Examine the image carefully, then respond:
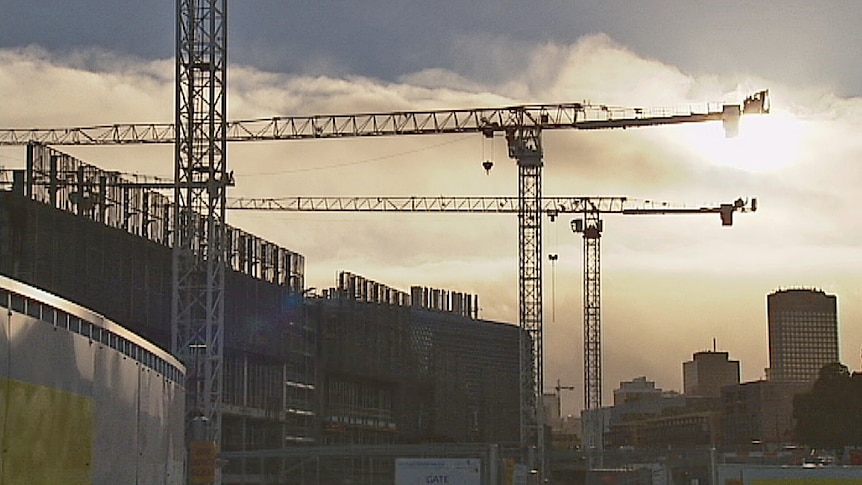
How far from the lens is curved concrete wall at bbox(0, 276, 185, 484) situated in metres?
17.7

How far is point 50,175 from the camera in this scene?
334 feet

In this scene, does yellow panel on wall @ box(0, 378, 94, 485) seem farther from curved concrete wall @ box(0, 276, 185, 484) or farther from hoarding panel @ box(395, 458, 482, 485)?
hoarding panel @ box(395, 458, 482, 485)

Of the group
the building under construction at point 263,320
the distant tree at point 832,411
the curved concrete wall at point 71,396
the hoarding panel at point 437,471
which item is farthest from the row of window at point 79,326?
the distant tree at point 832,411

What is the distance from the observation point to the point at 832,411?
431 feet

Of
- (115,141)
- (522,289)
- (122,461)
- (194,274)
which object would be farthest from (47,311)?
(115,141)

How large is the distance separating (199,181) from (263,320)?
170ft

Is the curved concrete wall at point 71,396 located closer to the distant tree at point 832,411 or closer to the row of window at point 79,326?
the row of window at point 79,326

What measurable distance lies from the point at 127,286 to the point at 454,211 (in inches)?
2930

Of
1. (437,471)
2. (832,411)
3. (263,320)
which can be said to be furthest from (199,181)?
(832,411)

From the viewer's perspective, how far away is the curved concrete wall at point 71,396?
58.2ft

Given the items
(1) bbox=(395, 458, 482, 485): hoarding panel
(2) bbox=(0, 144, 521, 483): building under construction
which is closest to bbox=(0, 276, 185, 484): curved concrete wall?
(1) bbox=(395, 458, 482, 485): hoarding panel

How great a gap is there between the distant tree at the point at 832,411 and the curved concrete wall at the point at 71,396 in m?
110

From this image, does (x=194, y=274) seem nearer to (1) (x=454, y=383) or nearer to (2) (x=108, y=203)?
(2) (x=108, y=203)

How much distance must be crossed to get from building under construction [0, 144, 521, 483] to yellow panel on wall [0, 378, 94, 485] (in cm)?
6480
